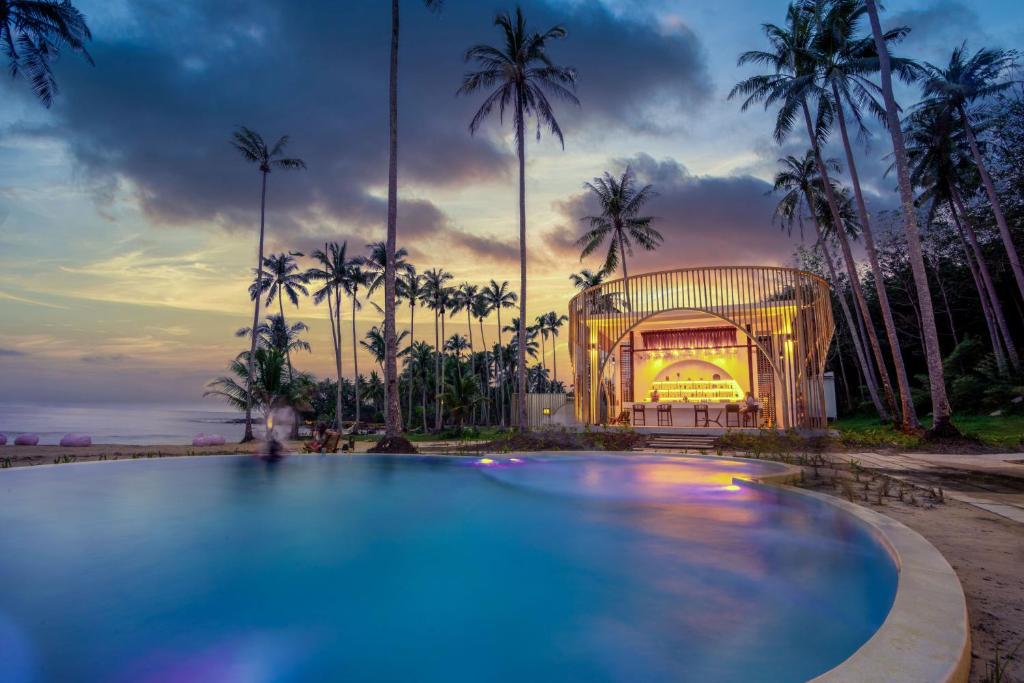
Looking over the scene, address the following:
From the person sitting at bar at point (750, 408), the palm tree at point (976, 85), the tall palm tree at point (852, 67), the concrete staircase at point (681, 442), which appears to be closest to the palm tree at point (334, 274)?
the concrete staircase at point (681, 442)

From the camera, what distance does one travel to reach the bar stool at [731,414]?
15.8 metres

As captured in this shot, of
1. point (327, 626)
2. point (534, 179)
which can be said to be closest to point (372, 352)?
point (534, 179)

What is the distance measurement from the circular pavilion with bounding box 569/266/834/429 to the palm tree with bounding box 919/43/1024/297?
8.47 meters

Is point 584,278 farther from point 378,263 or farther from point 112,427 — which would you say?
point 112,427

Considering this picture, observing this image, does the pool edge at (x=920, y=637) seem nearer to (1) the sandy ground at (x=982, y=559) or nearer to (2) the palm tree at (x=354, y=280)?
(1) the sandy ground at (x=982, y=559)

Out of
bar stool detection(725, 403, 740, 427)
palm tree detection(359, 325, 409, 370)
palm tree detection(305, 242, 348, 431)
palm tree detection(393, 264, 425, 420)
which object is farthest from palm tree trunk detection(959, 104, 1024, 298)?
palm tree detection(359, 325, 409, 370)

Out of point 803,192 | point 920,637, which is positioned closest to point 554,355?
point 803,192

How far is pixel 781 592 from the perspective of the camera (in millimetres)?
3723

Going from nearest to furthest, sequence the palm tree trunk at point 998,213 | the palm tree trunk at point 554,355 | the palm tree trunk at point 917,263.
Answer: the palm tree trunk at point 917,263 < the palm tree trunk at point 998,213 < the palm tree trunk at point 554,355

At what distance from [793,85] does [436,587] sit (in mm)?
18165

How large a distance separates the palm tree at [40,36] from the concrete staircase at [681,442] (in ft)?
64.2

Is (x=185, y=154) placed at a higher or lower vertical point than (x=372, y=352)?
higher

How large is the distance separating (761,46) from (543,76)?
26.7 feet

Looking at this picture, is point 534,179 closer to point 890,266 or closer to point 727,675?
point 727,675
